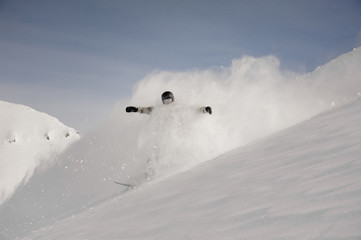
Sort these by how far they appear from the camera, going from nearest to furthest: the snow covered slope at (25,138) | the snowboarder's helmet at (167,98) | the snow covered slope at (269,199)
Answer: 1. the snow covered slope at (269,199)
2. the snowboarder's helmet at (167,98)
3. the snow covered slope at (25,138)

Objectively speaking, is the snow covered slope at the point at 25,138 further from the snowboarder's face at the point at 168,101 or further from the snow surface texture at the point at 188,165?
the snowboarder's face at the point at 168,101

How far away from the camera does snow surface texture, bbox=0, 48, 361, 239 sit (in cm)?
258

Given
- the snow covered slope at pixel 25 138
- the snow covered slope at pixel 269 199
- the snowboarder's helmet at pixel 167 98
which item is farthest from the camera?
the snow covered slope at pixel 25 138

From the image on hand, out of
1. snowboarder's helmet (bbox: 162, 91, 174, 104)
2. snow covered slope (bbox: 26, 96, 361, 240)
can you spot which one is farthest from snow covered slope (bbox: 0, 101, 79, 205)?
snow covered slope (bbox: 26, 96, 361, 240)

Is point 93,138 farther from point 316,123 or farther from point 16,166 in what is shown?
point 16,166

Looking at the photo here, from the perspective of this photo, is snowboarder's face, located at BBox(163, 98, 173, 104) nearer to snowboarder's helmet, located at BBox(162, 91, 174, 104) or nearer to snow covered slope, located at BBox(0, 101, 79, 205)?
snowboarder's helmet, located at BBox(162, 91, 174, 104)

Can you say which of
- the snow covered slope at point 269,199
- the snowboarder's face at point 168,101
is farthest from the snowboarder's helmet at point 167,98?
the snow covered slope at point 269,199

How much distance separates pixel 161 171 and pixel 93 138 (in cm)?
1389

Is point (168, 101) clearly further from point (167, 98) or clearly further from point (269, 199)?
point (269, 199)

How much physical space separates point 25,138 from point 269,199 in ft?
239

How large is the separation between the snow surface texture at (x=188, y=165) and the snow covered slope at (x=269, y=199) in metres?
0.02

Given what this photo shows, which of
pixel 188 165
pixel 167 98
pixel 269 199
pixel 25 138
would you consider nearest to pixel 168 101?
pixel 167 98

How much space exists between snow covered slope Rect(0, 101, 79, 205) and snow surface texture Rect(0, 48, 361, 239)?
15.6m

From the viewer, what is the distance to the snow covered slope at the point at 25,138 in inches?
1597
